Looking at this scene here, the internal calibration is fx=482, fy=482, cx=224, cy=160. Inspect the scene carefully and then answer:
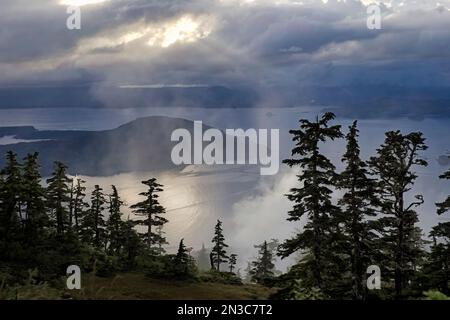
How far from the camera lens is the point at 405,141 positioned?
31250mm

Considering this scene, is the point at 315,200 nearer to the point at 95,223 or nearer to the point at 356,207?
the point at 356,207

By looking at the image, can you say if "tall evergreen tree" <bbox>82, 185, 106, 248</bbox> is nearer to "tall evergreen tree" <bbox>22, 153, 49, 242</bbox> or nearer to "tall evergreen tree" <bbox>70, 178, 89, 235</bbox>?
"tall evergreen tree" <bbox>70, 178, 89, 235</bbox>

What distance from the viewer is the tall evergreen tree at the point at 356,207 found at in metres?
25.8

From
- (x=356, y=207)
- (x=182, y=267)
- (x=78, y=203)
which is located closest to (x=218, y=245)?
(x=78, y=203)

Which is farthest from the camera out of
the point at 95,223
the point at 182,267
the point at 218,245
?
the point at 218,245

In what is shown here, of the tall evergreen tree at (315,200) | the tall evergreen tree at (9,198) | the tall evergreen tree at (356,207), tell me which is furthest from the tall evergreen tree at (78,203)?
the tall evergreen tree at (356,207)

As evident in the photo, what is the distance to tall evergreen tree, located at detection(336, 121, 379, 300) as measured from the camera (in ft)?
84.5

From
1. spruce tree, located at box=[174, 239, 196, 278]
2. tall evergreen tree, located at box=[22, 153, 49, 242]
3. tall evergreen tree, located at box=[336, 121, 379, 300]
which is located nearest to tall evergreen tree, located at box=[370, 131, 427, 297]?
tall evergreen tree, located at box=[336, 121, 379, 300]

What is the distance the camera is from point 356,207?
26125 millimetres

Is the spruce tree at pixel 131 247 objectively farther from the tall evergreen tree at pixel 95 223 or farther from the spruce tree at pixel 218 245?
A: the spruce tree at pixel 218 245
